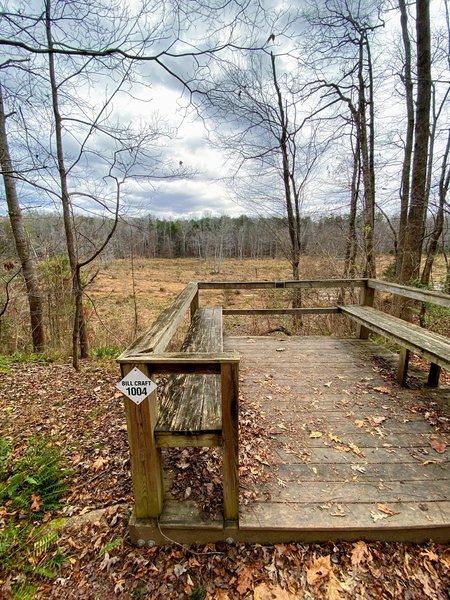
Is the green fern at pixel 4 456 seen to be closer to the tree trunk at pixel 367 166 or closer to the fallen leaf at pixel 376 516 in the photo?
the fallen leaf at pixel 376 516

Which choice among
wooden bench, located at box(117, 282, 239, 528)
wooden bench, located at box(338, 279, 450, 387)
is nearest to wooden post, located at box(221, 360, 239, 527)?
wooden bench, located at box(117, 282, 239, 528)

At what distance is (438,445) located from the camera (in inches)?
96.7

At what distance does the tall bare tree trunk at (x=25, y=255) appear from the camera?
5652 millimetres

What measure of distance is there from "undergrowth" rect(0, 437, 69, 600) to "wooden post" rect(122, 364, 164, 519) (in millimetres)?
574

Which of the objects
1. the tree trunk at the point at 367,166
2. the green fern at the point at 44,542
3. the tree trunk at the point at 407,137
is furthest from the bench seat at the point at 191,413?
the tree trunk at the point at 407,137

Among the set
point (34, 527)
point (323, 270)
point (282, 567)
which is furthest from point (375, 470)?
point (323, 270)

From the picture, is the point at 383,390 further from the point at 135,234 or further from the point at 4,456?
the point at 135,234

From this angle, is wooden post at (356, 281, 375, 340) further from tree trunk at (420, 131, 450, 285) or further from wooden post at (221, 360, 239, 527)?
wooden post at (221, 360, 239, 527)

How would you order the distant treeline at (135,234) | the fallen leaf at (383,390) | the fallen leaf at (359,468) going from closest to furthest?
the fallen leaf at (359,468) < the fallen leaf at (383,390) < the distant treeline at (135,234)

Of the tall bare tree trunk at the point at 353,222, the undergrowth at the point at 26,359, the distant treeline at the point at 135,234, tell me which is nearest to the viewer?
the undergrowth at the point at 26,359

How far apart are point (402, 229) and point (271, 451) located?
678 centimetres

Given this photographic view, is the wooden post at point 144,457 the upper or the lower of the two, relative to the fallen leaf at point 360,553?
upper

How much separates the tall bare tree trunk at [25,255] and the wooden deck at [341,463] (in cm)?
480

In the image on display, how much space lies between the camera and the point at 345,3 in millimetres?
6531
